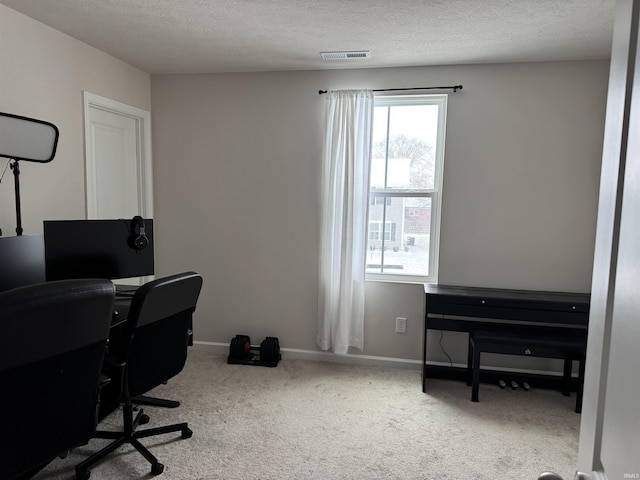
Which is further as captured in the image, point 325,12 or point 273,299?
point 273,299

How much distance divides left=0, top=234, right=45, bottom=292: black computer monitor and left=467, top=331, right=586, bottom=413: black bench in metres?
2.84

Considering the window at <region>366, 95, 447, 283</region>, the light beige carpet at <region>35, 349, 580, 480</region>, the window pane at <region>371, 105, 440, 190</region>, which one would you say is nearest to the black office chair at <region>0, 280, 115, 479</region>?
the light beige carpet at <region>35, 349, 580, 480</region>

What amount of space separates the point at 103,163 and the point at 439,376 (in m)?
3.22

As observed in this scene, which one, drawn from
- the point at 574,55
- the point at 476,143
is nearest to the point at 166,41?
the point at 476,143

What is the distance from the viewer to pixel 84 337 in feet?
4.81

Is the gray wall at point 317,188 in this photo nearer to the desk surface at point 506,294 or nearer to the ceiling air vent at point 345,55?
the desk surface at point 506,294

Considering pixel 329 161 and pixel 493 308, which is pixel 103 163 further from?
pixel 493 308

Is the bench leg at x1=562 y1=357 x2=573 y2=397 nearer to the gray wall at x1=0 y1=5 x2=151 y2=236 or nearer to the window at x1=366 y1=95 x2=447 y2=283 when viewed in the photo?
the window at x1=366 y1=95 x2=447 y2=283

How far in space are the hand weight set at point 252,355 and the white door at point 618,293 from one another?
2.85 m

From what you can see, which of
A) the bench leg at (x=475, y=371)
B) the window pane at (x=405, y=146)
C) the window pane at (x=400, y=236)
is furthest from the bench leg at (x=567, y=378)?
the window pane at (x=405, y=146)

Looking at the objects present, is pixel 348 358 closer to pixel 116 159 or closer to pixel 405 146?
pixel 405 146

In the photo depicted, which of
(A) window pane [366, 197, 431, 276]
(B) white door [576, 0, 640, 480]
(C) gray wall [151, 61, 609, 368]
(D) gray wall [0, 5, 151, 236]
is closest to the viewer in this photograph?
(B) white door [576, 0, 640, 480]

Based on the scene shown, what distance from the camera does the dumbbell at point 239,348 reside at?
3.42m

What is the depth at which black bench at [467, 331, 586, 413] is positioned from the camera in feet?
8.91
